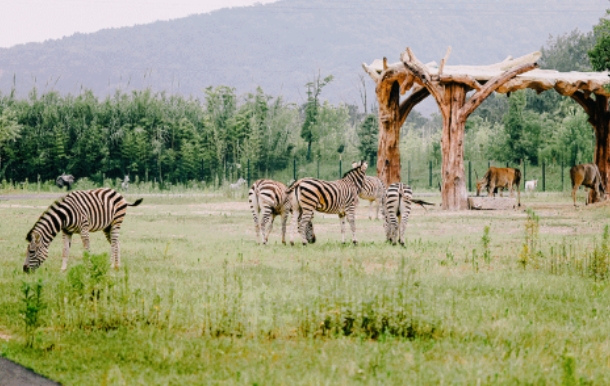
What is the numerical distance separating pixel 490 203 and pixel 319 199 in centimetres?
1397

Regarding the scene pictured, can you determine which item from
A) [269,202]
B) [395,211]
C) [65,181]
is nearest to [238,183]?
[65,181]

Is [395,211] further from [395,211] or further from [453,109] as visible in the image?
[453,109]

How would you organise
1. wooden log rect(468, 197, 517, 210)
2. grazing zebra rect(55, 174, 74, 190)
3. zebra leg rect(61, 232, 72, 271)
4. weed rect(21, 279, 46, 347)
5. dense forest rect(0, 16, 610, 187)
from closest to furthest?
weed rect(21, 279, 46, 347)
zebra leg rect(61, 232, 72, 271)
wooden log rect(468, 197, 517, 210)
grazing zebra rect(55, 174, 74, 190)
dense forest rect(0, 16, 610, 187)

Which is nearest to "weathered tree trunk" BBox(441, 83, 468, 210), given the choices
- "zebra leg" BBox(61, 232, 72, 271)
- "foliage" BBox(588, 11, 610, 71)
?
"foliage" BBox(588, 11, 610, 71)

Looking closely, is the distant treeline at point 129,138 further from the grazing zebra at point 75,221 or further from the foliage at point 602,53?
the grazing zebra at point 75,221

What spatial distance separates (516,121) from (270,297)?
44.3 meters

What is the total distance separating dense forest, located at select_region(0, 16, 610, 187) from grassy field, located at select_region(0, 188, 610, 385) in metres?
30.9

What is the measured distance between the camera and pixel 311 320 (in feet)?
30.5

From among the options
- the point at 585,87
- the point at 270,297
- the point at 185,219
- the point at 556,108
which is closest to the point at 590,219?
the point at 585,87

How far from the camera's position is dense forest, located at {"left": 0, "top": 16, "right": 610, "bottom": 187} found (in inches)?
1815

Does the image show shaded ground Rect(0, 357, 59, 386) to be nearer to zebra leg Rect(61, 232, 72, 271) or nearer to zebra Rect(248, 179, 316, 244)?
zebra leg Rect(61, 232, 72, 271)

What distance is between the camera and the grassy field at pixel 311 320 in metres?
7.61

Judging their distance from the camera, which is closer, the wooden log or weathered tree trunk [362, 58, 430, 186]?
the wooden log

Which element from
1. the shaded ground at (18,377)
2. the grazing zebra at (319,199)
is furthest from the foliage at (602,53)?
the shaded ground at (18,377)
